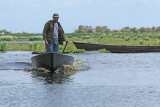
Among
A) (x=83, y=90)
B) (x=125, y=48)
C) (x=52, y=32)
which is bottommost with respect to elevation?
(x=83, y=90)

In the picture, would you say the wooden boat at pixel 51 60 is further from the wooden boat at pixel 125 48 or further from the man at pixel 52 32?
the wooden boat at pixel 125 48

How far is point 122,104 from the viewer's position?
10.6 m

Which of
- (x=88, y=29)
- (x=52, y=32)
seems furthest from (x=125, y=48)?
(x=88, y=29)

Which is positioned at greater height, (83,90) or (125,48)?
(125,48)

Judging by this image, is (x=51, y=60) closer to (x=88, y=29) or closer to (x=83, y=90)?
(x=83, y=90)

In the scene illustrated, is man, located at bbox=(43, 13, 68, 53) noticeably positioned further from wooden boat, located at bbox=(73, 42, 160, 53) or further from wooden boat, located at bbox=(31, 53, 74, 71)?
wooden boat, located at bbox=(73, 42, 160, 53)

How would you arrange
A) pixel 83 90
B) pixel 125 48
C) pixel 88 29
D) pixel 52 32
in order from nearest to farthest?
1. pixel 83 90
2. pixel 52 32
3. pixel 125 48
4. pixel 88 29

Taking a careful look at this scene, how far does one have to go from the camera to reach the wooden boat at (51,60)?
16.9 m

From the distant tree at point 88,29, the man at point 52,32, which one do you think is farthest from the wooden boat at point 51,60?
the distant tree at point 88,29

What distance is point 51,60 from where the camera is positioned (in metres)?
16.9

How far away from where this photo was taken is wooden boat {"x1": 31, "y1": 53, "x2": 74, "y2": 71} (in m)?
16.9

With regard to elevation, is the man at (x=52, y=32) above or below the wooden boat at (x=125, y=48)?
above

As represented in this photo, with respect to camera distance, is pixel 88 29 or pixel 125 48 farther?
pixel 88 29

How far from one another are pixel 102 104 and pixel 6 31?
306 feet
